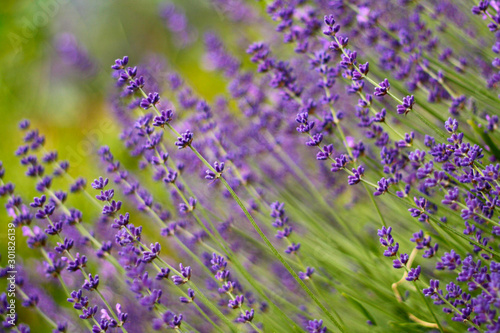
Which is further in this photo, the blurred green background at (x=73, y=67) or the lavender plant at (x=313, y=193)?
the blurred green background at (x=73, y=67)

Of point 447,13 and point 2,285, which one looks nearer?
point 447,13

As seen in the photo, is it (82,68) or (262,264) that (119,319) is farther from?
(82,68)

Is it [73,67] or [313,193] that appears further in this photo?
[73,67]

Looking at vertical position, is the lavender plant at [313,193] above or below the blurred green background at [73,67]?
below

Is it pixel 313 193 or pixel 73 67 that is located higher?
pixel 73 67

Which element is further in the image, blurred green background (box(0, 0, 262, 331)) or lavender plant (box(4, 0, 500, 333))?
blurred green background (box(0, 0, 262, 331))

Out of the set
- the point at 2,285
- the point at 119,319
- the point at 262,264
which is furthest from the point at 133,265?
the point at 2,285

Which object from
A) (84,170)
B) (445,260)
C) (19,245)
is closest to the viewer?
(445,260)

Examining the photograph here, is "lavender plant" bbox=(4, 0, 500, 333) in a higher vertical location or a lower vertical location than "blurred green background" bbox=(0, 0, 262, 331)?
lower
